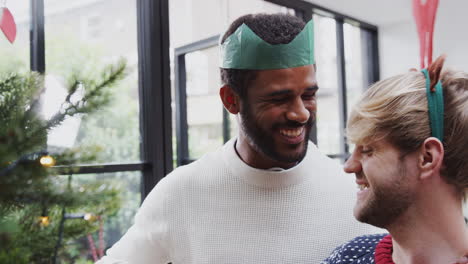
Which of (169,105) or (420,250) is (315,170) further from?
(169,105)

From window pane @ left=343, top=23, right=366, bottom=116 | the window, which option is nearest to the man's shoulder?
the window

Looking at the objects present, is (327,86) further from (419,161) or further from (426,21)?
(419,161)

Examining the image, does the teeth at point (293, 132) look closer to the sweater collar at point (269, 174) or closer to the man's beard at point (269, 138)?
the man's beard at point (269, 138)

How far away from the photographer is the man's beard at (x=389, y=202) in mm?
993

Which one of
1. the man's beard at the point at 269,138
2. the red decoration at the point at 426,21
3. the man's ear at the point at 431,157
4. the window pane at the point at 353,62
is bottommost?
the man's ear at the point at 431,157

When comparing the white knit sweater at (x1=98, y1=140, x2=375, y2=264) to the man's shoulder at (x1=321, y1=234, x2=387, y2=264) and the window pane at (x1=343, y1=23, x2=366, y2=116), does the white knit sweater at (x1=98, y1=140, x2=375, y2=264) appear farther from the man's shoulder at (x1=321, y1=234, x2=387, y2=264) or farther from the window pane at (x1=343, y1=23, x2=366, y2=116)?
the window pane at (x1=343, y1=23, x2=366, y2=116)

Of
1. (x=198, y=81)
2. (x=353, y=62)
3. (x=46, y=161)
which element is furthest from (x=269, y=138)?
(x=353, y=62)

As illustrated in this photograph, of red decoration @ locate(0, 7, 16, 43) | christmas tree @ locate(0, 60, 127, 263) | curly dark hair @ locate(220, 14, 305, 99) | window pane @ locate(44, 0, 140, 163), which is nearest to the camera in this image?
christmas tree @ locate(0, 60, 127, 263)

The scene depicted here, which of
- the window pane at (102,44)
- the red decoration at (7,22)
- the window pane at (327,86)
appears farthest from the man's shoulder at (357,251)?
the window pane at (327,86)

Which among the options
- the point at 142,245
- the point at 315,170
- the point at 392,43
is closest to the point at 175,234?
the point at 142,245

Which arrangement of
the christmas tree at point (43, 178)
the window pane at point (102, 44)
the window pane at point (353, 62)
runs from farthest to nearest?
the window pane at point (353, 62) → the window pane at point (102, 44) → the christmas tree at point (43, 178)

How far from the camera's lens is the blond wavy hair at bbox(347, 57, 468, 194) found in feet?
3.14

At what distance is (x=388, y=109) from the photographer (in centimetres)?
100

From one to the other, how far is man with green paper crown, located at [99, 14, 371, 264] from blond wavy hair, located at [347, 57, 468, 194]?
0.89ft
